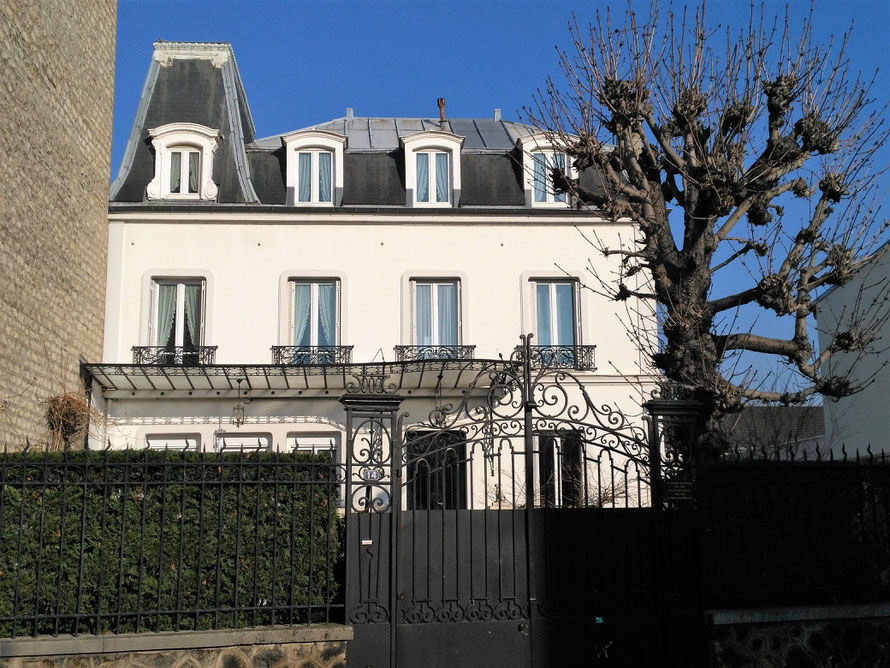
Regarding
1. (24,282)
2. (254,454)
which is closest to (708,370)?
(254,454)

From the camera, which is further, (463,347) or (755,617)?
(463,347)

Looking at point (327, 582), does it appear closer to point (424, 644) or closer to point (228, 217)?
point (424, 644)

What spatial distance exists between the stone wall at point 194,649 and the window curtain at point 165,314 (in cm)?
1083

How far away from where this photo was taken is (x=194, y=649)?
23.8 ft

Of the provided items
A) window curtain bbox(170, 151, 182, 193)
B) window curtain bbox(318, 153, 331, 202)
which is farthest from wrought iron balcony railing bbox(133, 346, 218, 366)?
window curtain bbox(318, 153, 331, 202)

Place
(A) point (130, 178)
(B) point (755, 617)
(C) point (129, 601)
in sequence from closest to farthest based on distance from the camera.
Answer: (C) point (129, 601)
(B) point (755, 617)
(A) point (130, 178)

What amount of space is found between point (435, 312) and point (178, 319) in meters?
4.84

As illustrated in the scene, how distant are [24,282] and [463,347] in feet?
24.7

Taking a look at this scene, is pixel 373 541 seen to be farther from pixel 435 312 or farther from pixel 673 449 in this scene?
pixel 435 312

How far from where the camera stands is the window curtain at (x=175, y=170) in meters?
18.2

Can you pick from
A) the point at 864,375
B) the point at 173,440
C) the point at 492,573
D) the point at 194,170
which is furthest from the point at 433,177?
the point at 864,375

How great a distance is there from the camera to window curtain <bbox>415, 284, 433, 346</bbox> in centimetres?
1775

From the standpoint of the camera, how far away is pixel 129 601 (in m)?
7.38

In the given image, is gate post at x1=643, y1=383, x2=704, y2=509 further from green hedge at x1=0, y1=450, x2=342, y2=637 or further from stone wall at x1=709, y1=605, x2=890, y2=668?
green hedge at x1=0, y1=450, x2=342, y2=637
